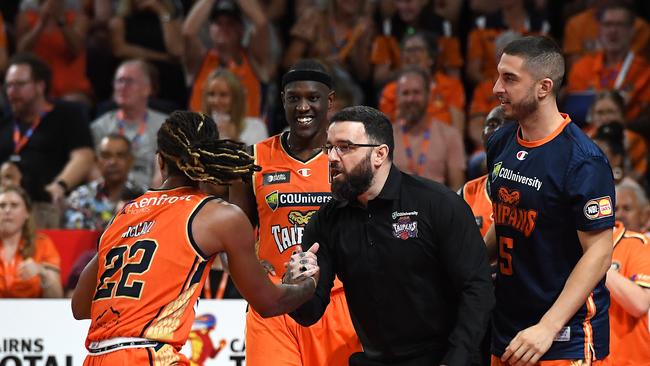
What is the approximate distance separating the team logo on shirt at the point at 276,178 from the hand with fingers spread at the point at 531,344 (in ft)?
6.35

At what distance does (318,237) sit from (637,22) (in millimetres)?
7324

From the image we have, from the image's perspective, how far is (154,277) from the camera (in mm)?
4766

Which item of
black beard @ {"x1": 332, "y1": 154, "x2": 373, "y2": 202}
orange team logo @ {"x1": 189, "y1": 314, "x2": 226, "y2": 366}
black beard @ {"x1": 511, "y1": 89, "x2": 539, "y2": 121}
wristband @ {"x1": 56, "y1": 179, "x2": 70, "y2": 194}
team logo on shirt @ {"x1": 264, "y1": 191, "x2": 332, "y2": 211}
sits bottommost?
orange team logo @ {"x1": 189, "y1": 314, "x2": 226, "y2": 366}

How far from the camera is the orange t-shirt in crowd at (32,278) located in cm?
834

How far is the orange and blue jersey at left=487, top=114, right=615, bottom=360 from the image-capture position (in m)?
4.92

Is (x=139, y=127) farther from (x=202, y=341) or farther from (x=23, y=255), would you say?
(x=202, y=341)

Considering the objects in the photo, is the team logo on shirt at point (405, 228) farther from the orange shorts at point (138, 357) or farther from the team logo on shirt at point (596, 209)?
the orange shorts at point (138, 357)

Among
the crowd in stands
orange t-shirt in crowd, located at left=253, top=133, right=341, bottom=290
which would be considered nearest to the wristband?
the crowd in stands

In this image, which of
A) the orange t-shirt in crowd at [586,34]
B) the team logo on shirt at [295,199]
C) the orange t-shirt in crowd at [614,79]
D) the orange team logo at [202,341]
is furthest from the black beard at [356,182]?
the orange t-shirt in crowd at [586,34]

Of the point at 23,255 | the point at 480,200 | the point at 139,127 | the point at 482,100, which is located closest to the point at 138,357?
the point at 480,200

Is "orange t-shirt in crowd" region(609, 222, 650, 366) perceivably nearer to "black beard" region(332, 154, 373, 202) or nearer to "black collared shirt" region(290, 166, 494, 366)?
"black collared shirt" region(290, 166, 494, 366)

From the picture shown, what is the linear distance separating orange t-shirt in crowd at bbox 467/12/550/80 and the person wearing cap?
221cm

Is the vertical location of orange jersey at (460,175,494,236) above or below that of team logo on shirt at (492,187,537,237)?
below

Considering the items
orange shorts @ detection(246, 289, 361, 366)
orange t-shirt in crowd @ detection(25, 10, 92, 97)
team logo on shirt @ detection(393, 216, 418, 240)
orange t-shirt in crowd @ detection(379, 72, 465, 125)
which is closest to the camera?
team logo on shirt @ detection(393, 216, 418, 240)
